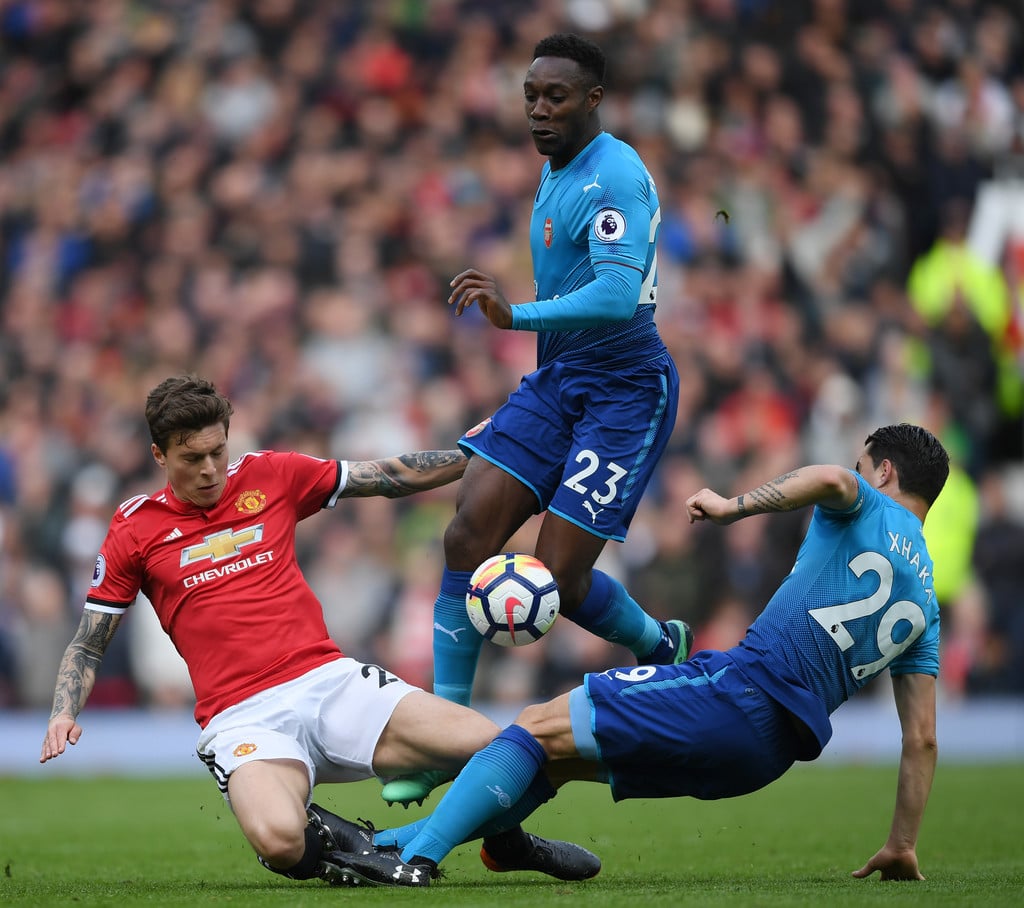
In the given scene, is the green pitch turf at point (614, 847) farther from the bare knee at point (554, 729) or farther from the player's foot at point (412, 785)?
the bare knee at point (554, 729)

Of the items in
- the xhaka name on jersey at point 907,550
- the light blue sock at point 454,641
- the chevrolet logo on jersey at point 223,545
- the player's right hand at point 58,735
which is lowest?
the player's right hand at point 58,735

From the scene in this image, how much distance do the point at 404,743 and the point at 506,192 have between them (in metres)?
9.66

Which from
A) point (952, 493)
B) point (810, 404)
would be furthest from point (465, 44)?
point (952, 493)

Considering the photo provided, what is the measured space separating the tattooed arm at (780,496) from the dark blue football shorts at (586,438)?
104 cm

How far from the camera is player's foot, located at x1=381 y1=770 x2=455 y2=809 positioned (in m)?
6.25

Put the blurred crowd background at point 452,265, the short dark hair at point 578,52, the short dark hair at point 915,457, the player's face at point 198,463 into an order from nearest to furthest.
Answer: the short dark hair at point 915,457, the player's face at point 198,463, the short dark hair at point 578,52, the blurred crowd background at point 452,265

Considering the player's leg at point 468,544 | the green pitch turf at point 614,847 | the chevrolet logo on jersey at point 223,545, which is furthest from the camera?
the player's leg at point 468,544

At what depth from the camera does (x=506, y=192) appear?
15.1 metres

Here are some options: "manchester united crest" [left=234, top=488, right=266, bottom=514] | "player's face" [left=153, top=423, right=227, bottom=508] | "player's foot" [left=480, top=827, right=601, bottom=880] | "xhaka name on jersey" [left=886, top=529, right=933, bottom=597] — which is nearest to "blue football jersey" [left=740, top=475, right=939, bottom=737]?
"xhaka name on jersey" [left=886, top=529, right=933, bottom=597]

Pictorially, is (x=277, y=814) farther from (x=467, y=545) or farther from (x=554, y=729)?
(x=467, y=545)

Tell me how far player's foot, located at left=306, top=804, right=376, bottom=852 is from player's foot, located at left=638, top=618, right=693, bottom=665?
1.55 metres

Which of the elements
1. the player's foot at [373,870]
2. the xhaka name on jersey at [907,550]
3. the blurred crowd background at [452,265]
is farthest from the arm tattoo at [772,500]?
the blurred crowd background at [452,265]

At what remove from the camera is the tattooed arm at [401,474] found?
659 centimetres

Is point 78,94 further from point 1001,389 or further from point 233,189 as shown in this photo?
point 1001,389
